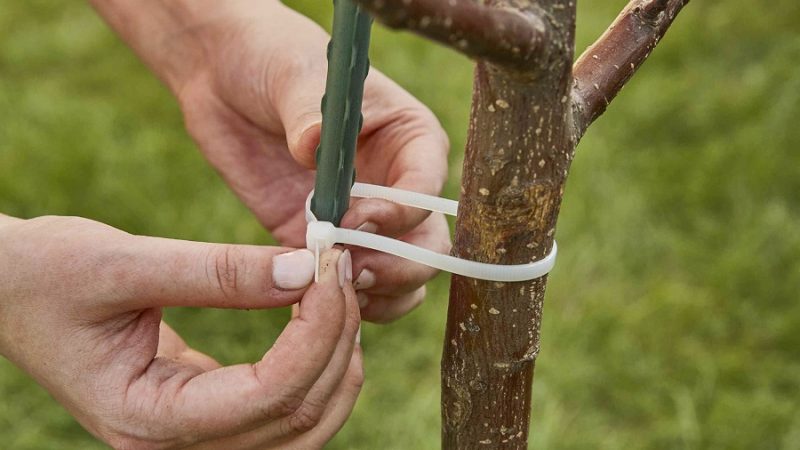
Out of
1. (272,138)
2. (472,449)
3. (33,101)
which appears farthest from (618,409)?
(33,101)

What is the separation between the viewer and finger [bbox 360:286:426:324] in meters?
1.11

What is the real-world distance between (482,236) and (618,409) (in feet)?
3.83

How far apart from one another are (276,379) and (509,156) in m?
0.30

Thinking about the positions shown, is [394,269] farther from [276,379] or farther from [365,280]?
[276,379]

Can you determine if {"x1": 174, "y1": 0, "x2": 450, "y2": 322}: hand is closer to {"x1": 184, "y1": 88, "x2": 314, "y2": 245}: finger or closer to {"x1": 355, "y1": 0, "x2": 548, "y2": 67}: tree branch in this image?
{"x1": 184, "y1": 88, "x2": 314, "y2": 245}: finger

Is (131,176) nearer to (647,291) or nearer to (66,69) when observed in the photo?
(66,69)

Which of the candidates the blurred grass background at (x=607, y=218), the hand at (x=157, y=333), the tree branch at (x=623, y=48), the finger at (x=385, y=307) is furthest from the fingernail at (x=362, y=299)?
the blurred grass background at (x=607, y=218)

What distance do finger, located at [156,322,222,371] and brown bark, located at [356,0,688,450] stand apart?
30 cm

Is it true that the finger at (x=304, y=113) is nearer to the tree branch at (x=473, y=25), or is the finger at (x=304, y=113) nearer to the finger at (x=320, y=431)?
the finger at (x=320, y=431)

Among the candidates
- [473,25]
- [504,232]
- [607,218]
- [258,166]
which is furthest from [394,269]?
[607,218]

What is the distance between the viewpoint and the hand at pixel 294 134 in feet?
3.25

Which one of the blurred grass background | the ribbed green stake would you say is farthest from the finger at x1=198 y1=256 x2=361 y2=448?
the blurred grass background

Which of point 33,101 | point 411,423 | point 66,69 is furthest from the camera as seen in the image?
point 66,69

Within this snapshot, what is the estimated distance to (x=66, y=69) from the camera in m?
2.79
